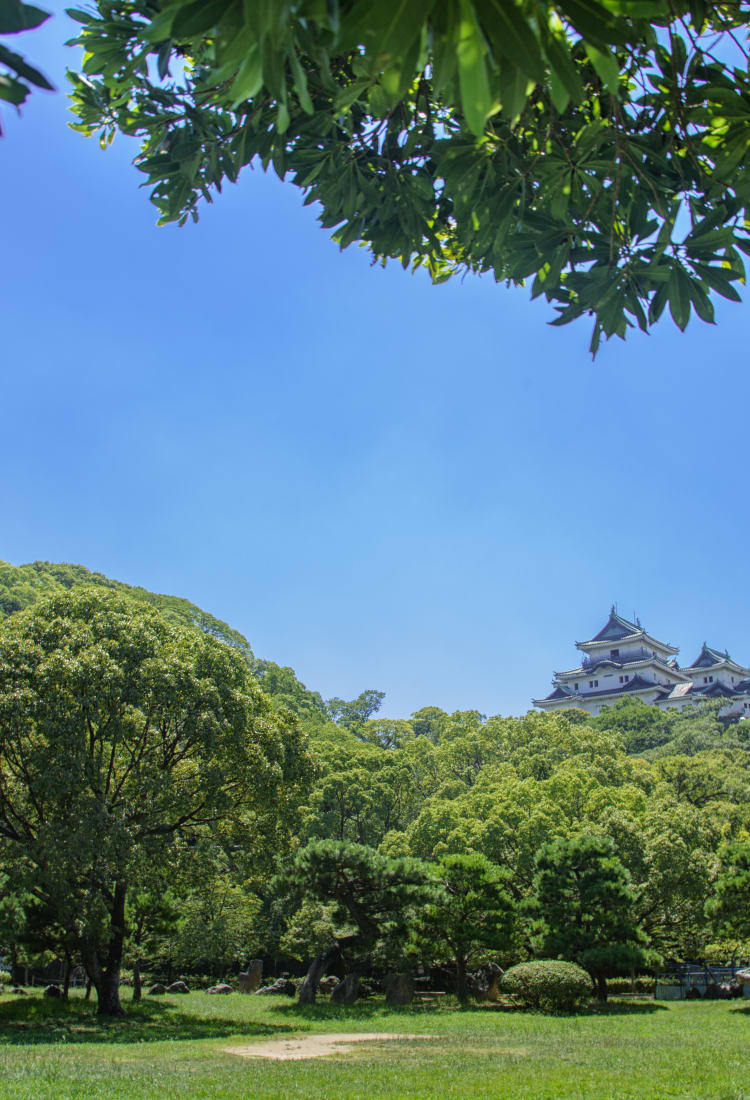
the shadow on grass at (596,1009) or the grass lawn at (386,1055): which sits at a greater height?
the grass lawn at (386,1055)

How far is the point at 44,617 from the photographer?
41.6 ft

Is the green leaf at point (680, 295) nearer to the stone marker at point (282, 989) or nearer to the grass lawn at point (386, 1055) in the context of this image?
the grass lawn at point (386, 1055)

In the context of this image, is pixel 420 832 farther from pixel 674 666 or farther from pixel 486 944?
pixel 674 666

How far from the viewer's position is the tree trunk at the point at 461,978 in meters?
15.9

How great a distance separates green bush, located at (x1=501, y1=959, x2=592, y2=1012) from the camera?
13.5 meters

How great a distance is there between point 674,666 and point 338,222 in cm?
7209

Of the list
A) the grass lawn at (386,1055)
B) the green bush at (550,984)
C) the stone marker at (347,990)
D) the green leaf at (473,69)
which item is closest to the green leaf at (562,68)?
the green leaf at (473,69)

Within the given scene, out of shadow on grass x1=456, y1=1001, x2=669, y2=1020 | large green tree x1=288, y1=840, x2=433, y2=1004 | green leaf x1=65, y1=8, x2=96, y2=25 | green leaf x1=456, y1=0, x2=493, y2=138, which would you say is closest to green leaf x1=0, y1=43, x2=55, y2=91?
green leaf x1=456, y1=0, x2=493, y2=138

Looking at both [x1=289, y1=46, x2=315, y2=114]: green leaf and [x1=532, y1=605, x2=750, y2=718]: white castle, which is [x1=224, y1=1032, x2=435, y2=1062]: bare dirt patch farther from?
[x1=532, y1=605, x2=750, y2=718]: white castle

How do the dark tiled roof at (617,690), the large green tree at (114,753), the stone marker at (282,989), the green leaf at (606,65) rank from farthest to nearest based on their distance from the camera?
the dark tiled roof at (617,690), the stone marker at (282,989), the large green tree at (114,753), the green leaf at (606,65)

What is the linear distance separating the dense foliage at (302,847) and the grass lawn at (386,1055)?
1.59 meters

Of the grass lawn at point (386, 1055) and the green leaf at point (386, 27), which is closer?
the green leaf at point (386, 27)

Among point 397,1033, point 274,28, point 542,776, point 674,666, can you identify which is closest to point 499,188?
point 274,28

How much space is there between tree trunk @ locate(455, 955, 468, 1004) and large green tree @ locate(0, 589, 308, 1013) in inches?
238
